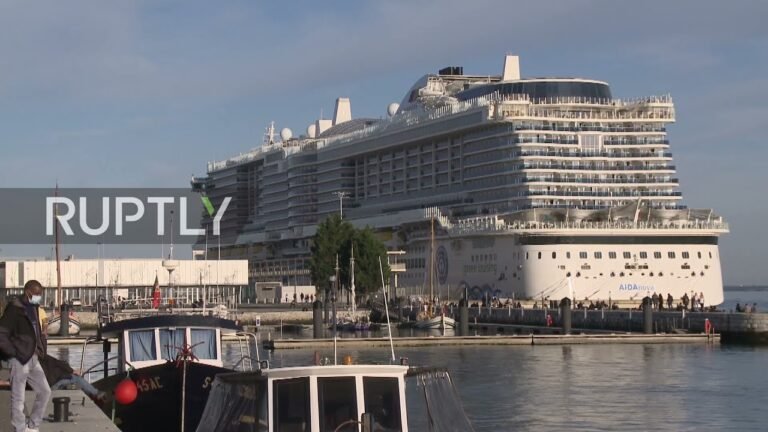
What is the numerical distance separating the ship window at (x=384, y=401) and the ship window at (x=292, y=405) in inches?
25.4

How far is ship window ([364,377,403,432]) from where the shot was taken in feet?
48.6

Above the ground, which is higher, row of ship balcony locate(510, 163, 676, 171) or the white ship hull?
row of ship balcony locate(510, 163, 676, 171)

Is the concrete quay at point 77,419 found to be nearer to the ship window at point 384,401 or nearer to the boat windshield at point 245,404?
the boat windshield at point 245,404

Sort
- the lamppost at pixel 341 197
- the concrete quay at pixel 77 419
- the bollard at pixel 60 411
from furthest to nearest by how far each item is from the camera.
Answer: the lamppost at pixel 341 197 < the bollard at pixel 60 411 < the concrete quay at pixel 77 419

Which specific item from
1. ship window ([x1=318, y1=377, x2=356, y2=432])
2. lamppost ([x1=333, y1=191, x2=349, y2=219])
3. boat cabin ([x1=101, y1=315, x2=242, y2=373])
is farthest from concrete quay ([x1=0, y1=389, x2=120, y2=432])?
lamppost ([x1=333, y1=191, x2=349, y2=219])

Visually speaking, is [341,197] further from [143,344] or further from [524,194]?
[143,344]

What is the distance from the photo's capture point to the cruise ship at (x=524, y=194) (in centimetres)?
8088

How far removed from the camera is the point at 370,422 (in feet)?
46.3

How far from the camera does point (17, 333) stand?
51.1ft

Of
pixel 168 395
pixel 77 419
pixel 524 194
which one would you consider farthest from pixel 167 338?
pixel 524 194

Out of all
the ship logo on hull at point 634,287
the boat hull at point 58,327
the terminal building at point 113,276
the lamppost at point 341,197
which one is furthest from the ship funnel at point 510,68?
the boat hull at point 58,327

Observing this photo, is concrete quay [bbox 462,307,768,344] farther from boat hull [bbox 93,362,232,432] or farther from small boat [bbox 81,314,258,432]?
boat hull [bbox 93,362,232,432]

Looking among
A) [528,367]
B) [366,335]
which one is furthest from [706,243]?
[528,367]

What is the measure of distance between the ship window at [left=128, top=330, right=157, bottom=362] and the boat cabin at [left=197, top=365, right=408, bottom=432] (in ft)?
31.7
